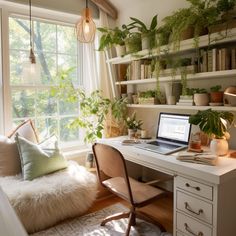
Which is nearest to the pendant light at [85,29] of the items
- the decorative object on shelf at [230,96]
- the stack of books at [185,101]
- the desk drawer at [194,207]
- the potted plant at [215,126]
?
the stack of books at [185,101]

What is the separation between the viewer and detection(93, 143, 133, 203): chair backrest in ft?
5.51

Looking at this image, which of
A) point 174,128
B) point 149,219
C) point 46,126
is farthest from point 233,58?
point 46,126

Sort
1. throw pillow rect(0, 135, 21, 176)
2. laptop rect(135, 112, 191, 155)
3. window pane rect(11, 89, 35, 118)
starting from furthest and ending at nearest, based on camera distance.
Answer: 1. window pane rect(11, 89, 35, 118)
2. throw pillow rect(0, 135, 21, 176)
3. laptop rect(135, 112, 191, 155)

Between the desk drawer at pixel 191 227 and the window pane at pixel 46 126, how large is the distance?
185 cm

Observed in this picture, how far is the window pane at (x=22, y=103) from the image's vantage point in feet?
8.90

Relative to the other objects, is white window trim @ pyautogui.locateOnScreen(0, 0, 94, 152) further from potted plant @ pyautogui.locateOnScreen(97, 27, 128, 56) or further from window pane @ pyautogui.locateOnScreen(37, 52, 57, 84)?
potted plant @ pyautogui.locateOnScreen(97, 27, 128, 56)

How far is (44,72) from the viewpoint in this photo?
2.88 meters

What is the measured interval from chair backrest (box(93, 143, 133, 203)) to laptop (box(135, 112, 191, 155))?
0.44 meters

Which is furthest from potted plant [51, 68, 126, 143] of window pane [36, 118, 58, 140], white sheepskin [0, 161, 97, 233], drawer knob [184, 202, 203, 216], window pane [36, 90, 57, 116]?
drawer knob [184, 202, 203, 216]

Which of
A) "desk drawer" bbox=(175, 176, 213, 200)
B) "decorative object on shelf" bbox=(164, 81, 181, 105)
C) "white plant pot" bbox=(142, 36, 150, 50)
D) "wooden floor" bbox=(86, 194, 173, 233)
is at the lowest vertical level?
"wooden floor" bbox=(86, 194, 173, 233)

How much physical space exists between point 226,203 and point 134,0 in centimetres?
245

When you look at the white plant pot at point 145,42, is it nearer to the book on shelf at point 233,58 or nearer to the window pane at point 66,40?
the book on shelf at point 233,58

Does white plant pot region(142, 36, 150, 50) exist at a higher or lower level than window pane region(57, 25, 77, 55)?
lower

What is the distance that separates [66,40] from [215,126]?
217 centimetres
